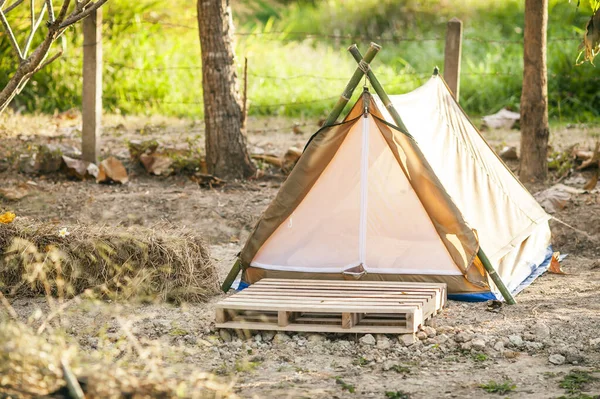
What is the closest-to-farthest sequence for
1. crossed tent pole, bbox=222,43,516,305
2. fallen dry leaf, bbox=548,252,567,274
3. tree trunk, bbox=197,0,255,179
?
1. crossed tent pole, bbox=222,43,516,305
2. fallen dry leaf, bbox=548,252,567,274
3. tree trunk, bbox=197,0,255,179

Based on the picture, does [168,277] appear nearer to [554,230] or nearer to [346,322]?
[346,322]

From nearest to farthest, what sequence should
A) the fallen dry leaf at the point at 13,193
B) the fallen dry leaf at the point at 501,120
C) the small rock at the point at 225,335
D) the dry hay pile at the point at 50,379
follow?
the dry hay pile at the point at 50,379
the small rock at the point at 225,335
the fallen dry leaf at the point at 13,193
the fallen dry leaf at the point at 501,120

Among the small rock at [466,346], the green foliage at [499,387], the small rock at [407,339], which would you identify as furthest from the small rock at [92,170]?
the green foliage at [499,387]

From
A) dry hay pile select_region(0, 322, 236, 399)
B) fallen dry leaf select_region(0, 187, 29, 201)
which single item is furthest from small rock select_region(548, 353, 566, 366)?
fallen dry leaf select_region(0, 187, 29, 201)

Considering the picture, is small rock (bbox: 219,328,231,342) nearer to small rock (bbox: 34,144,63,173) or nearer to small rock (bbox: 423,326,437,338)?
small rock (bbox: 423,326,437,338)

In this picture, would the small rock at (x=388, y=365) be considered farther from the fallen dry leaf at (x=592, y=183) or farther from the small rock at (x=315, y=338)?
the fallen dry leaf at (x=592, y=183)

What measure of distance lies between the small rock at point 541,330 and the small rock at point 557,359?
315 millimetres

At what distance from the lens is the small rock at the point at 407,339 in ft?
14.8

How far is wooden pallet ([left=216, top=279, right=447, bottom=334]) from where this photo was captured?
4.58 metres

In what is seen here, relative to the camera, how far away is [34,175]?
27.8ft

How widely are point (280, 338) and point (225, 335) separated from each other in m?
0.29

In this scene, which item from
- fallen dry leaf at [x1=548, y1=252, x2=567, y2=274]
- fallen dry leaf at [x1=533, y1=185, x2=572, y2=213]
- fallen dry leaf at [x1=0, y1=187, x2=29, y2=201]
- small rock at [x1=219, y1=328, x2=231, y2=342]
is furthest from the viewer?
fallen dry leaf at [x1=0, y1=187, x2=29, y2=201]

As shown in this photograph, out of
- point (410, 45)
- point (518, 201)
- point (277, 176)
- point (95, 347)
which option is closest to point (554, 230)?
point (518, 201)

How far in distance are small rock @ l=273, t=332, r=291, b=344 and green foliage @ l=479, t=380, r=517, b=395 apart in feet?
3.57
